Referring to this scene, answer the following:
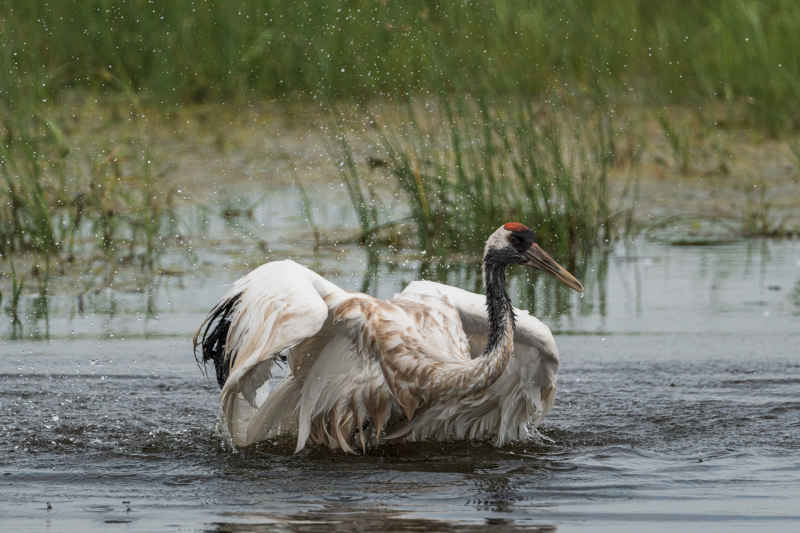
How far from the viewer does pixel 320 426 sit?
6445 millimetres

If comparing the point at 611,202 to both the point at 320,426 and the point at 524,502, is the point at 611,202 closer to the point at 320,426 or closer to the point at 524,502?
the point at 320,426

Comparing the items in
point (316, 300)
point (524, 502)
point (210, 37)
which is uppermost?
point (210, 37)

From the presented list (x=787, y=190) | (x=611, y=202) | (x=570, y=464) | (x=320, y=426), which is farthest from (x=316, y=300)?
(x=787, y=190)

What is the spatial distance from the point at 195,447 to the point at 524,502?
1599mm

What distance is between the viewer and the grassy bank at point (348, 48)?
13.0m

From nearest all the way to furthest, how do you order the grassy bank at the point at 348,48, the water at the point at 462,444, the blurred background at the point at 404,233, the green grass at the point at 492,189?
the water at the point at 462,444
the blurred background at the point at 404,233
the green grass at the point at 492,189
the grassy bank at the point at 348,48

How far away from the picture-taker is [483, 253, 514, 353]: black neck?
618 cm

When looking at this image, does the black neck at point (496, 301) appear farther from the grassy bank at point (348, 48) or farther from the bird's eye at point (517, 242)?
the grassy bank at point (348, 48)

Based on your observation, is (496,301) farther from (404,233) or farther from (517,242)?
(404,233)

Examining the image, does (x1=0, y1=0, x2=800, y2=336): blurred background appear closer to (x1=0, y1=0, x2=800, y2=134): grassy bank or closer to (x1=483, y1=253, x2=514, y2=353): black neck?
(x1=0, y1=0, x2=800, y2=134): grassy bank

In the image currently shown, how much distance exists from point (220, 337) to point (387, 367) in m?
0.85

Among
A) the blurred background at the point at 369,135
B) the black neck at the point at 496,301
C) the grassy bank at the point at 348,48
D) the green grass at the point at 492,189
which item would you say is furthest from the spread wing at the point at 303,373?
the grassy bank at the point at 348,48

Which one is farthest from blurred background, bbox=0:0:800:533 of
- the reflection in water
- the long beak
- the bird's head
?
the bird's head

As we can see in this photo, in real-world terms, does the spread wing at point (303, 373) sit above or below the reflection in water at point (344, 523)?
above
